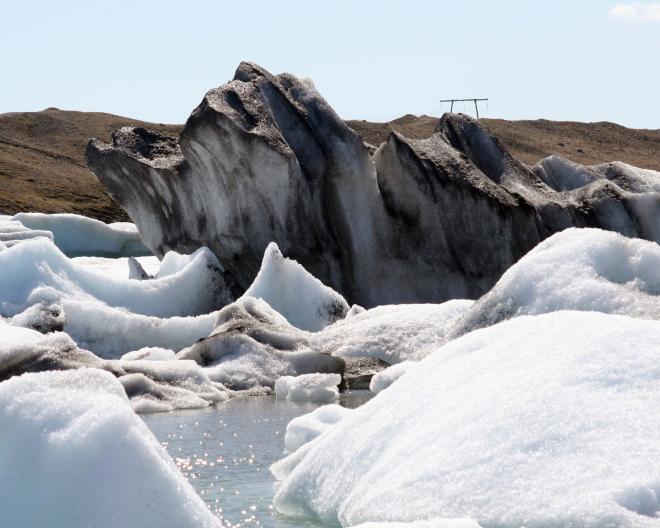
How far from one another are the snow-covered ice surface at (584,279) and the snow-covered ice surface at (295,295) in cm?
411

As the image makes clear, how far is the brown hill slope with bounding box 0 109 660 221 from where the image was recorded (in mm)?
32781

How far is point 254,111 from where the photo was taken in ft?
48.7

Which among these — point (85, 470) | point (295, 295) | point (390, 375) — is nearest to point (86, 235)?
point (295, 295)

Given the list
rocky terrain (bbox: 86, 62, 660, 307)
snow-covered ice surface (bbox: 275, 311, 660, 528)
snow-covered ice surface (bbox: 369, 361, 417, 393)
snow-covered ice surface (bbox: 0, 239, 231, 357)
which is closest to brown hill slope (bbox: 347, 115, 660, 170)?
rocky terrain (bbox: 86, 62, 660, 307)

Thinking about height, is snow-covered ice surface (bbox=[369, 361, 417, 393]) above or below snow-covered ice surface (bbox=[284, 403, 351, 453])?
below

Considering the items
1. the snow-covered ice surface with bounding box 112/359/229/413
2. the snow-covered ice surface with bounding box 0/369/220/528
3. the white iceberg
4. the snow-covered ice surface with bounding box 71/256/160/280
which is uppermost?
the snow-covered ice surface with bounding box 0/369/220/528

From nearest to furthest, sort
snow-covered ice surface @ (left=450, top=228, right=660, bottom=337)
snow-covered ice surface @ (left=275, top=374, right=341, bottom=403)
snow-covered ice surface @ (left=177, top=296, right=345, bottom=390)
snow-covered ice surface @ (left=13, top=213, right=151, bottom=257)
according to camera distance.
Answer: snow-covered ice surface @ (left=450, top=228, right=660, bottom=337) < snow-covered ice surface @ (left=275, top=374, right=341, bottom=403) < snow-covered ice surface @ (left=177, top=296, right=345, bottom=390) < snow-covered ice surface @ (left=13, top=213, right=151, bottom=257)

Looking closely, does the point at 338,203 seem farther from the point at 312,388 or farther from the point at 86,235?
the point at 86,235

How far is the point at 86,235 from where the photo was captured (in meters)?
25.7

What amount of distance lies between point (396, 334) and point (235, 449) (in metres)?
3.89

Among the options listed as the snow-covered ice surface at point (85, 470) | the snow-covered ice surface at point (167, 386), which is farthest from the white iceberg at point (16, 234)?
the snow-covered ice surface at point (85, 470)

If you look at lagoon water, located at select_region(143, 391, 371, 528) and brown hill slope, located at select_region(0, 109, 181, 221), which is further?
brown hill slope, located at select_region(0, 109, 181, 221)

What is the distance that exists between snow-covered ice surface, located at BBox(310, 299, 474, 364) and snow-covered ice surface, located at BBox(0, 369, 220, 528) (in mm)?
6851

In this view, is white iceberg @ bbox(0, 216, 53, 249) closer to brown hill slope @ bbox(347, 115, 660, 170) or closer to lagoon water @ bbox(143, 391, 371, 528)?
lagoon water @ bbox(143, 391, 371, 528)
